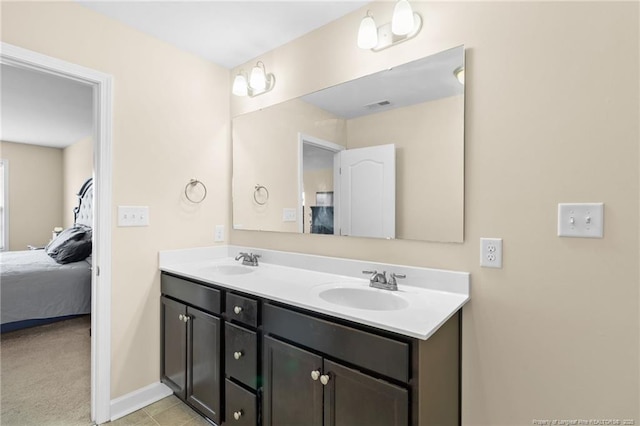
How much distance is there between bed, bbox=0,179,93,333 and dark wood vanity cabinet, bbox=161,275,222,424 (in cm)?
186

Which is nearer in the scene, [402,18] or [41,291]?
[402,18]

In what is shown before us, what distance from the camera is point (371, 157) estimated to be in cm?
173

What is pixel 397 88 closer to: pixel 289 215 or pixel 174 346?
pixel 289 215

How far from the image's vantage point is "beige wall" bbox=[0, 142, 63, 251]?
5465 mm

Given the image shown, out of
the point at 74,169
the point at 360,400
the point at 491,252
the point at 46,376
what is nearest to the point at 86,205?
the point at 74,169

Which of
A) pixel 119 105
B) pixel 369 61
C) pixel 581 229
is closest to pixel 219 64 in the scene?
pixel 119 105

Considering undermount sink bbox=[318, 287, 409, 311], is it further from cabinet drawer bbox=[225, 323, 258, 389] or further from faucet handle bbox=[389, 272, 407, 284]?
cabinet drawer bbox=[225, 323, 258, 389]

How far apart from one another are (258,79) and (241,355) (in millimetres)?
1748

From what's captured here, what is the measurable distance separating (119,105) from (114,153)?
0.30 meters

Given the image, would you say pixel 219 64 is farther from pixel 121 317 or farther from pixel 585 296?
pixel 585 296

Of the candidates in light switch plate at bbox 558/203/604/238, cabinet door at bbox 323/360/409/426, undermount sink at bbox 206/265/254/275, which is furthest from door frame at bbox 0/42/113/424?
light switch plate at bbox 558/203/604/238

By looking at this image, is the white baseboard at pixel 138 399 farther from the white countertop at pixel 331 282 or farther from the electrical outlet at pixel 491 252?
the electrical outlet at pixel 491 252

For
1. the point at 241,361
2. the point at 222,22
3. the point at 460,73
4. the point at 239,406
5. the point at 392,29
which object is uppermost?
the point at 222,22

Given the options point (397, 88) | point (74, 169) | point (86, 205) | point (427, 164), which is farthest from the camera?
point (74, 169)
